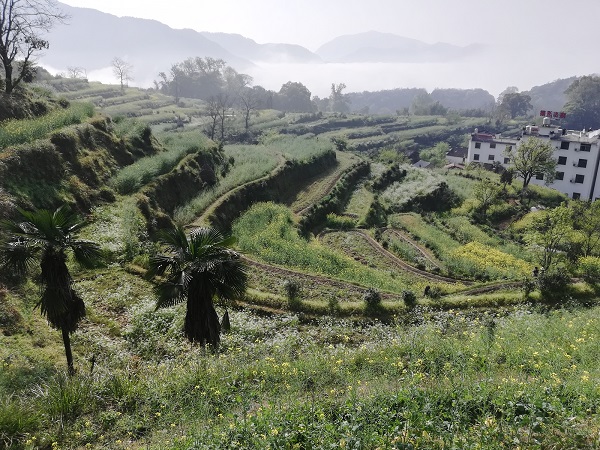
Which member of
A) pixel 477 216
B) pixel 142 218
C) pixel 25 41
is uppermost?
pixel 25 41

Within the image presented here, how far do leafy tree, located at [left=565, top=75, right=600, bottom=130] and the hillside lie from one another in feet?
484

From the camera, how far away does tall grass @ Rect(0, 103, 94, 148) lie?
78.4 feet

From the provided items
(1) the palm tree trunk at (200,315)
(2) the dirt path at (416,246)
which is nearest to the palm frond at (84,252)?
(1) the palm tree trunk at (200,315)

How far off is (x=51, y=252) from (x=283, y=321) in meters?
10.4

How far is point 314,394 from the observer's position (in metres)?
10.7

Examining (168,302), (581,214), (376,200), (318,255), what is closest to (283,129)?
(376,200)

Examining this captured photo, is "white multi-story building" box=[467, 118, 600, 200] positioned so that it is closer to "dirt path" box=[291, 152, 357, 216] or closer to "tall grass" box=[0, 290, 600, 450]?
"dirt path" box=[291, 152, 357, 216]

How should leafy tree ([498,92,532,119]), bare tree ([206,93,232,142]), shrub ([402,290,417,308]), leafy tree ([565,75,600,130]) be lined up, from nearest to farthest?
1. shrub ([402,290,417,308])
2. bare tree ([206,93,232,142])
3. leafy tree ([565,75,600,130])
4. leafy tree ([498,92,532,119])

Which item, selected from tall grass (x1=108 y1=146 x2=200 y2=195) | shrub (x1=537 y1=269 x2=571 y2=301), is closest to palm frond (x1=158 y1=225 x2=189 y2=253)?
tall grass (x1=108 y1=146 x2=200 y2=195)

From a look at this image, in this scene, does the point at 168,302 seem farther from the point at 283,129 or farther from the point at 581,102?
the point at 581,102

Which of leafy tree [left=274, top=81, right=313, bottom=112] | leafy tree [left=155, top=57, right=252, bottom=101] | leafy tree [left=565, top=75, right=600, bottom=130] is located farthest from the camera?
leafy tree [left=274, top=81, right=313, bottom=112]

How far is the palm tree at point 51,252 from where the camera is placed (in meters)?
11.7

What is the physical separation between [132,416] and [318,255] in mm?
20698

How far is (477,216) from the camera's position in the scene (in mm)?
51500
